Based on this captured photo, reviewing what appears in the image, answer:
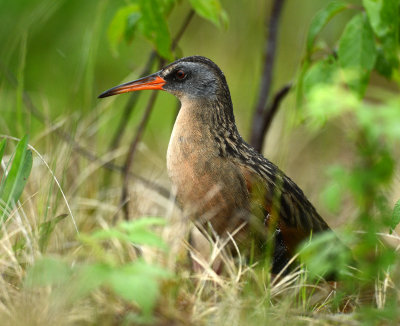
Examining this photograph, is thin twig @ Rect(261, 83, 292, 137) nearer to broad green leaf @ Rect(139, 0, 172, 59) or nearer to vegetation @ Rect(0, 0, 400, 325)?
vegetation @ Rect(0, 0, 400, 325)

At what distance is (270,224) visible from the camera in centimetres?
328

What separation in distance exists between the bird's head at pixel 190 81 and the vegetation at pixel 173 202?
141 millimetres

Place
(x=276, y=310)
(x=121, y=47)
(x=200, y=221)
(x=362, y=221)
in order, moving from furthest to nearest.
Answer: (x=121, y=47) < (x=200, y=221) < (x=276, y=310) < (x=362, y=221)

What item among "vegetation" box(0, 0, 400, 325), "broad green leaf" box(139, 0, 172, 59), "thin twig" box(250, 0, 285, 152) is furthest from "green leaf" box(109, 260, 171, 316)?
"thin twig" box(250, 0, 285, 152)

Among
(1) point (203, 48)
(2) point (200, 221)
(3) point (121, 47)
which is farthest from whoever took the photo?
(3) point (121, 47)

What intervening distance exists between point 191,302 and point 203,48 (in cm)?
434

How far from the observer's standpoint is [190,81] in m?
3.70

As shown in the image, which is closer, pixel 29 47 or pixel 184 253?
pixel 184 253

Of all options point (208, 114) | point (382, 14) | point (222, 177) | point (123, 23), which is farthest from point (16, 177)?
point (382, 14)

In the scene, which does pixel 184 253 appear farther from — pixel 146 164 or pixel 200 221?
pixel 146 164

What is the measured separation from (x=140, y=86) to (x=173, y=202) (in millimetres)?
732

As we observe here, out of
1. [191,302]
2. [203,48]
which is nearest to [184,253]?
[191,302]

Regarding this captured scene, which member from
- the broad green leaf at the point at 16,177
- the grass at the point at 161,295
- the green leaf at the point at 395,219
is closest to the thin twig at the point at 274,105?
the grass at the point at 161,295

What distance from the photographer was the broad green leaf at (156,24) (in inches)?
132
